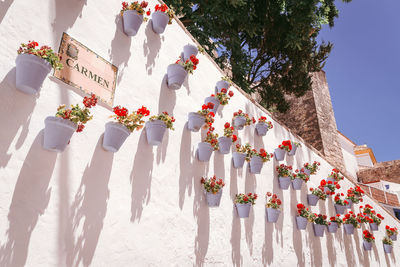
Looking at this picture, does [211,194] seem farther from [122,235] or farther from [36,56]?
[36,56]

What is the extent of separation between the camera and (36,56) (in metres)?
2.11

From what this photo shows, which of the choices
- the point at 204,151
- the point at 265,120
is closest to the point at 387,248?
the point at 265,120

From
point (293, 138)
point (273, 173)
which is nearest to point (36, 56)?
point (273, 173)

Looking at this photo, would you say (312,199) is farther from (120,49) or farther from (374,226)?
(120,49)

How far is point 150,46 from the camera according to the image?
3.57 m

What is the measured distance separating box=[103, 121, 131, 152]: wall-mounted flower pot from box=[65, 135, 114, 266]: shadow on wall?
0.28 ft

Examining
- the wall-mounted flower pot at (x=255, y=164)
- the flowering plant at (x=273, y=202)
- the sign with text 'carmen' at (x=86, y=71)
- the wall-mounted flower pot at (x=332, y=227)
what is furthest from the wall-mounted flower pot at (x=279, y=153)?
the sign with text 'carmen' at (x=86, y=71)

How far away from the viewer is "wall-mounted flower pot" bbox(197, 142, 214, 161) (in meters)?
3.78

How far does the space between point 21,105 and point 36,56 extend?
1.24 feet

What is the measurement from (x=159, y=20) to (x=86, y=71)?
4.46 ft

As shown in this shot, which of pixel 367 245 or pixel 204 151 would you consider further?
pixel 367 245

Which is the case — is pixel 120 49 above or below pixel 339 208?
above

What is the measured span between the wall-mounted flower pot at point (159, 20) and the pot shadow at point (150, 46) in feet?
0.18

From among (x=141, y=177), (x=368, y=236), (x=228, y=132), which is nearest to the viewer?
(x=141, y=177)
